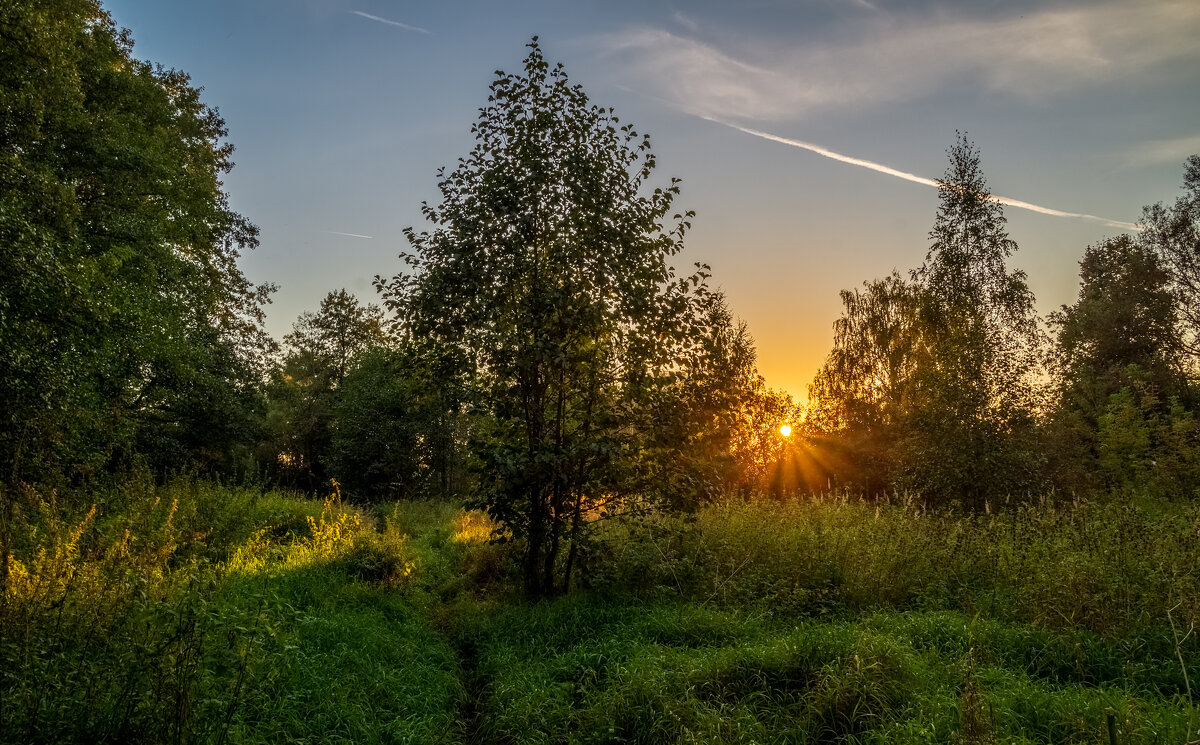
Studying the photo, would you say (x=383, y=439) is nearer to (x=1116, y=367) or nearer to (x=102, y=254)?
(x=102, y=254)

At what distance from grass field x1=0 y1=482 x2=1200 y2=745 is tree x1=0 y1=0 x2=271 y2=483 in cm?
328

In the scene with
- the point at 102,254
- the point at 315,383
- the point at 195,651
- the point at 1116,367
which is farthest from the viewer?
the point at 315,383

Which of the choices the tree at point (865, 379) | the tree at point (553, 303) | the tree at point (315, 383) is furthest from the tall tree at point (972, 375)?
the tree at point (315, 383)

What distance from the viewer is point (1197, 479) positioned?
54.2 ft

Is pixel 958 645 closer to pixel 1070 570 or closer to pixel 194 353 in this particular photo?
pixel 1070 570

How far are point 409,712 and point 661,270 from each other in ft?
22.7

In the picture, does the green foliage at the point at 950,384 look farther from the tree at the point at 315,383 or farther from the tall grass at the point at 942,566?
the tree at the point at 315,383

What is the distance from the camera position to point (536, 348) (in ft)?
27.8

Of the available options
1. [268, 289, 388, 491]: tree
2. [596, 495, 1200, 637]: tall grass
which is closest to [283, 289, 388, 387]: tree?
[268, 289, 388, 491]: tree

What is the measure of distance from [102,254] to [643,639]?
628 inches

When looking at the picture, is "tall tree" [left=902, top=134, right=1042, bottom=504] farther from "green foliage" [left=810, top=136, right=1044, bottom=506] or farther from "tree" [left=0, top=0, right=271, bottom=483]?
"tree" [left=0, top=0, right=271, bottom=483]

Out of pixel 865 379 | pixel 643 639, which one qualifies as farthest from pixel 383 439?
pixel 643 639

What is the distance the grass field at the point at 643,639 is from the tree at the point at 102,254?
10.7 feet

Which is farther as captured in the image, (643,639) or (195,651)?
(643,639)
